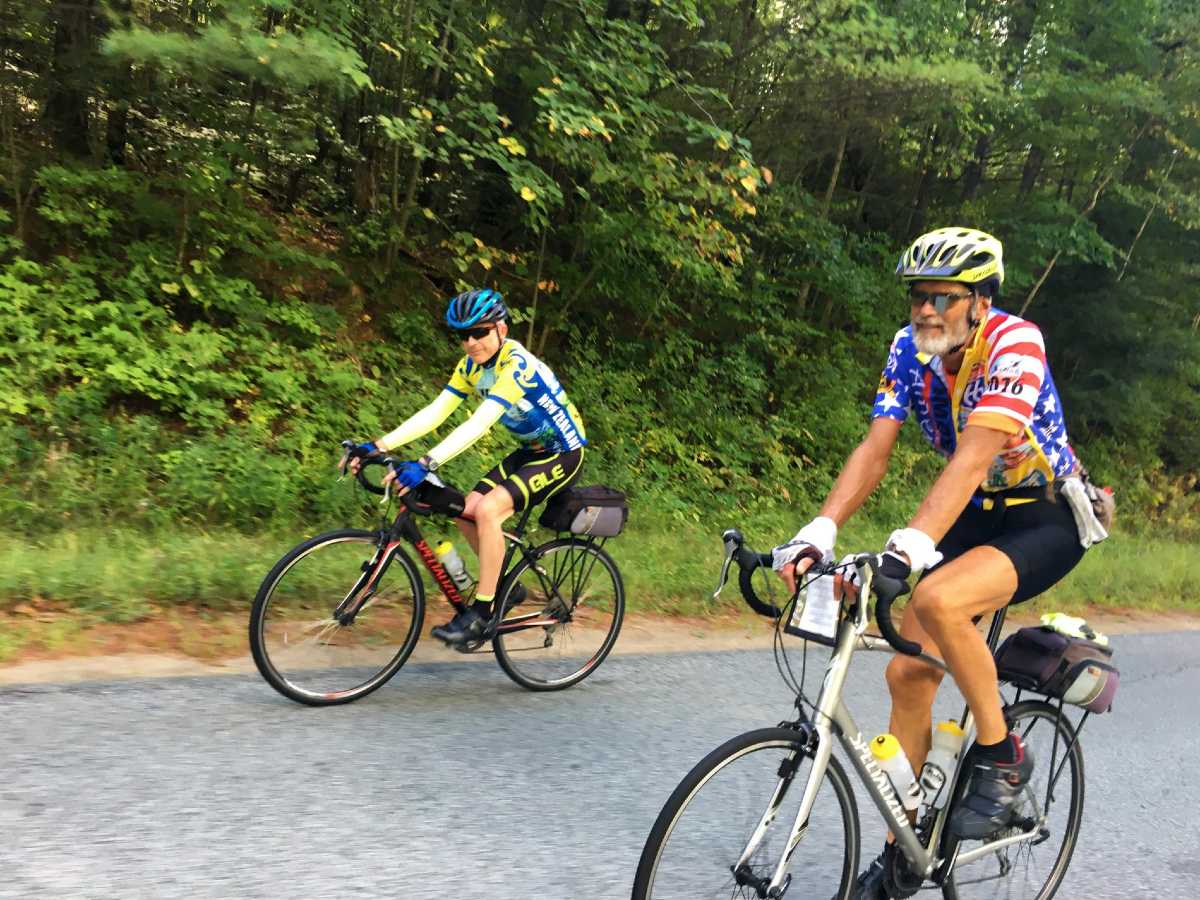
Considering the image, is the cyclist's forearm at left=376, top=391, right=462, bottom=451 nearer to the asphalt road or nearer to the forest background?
the asphalt road

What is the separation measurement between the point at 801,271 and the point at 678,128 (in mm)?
4860

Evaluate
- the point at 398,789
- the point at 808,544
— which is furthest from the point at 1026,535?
the point at 398,789

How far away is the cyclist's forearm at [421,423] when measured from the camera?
459cm

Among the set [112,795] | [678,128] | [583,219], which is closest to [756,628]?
[112,795]

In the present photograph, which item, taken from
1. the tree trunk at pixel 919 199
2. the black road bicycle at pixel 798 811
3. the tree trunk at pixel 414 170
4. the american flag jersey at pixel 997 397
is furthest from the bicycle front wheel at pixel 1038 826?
the tree trunk at pixel 919 199

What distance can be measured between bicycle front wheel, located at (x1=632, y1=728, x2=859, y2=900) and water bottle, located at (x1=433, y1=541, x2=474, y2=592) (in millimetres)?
2588

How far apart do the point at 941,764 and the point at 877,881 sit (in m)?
0.41

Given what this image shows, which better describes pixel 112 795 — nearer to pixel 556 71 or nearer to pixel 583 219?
pixel 556 71

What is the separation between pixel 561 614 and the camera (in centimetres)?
518

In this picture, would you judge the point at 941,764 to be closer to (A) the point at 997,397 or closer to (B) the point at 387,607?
(A) the point at 997,397

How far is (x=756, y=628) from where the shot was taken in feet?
22.3

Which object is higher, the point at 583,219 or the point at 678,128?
the point at 678,128

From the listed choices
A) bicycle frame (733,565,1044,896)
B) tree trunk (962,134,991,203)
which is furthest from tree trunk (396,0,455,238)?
tree trunk (962,134,991,203)

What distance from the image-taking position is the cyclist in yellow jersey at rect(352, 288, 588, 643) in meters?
4.56
